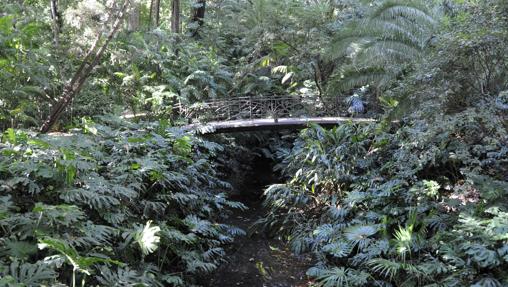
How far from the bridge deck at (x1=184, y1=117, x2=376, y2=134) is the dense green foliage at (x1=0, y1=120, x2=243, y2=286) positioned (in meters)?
2.05

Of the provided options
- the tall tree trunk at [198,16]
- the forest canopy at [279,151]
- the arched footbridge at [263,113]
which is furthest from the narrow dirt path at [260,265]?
the tall tree trunk at [198,16]

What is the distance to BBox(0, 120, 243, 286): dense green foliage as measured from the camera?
13.2 ft

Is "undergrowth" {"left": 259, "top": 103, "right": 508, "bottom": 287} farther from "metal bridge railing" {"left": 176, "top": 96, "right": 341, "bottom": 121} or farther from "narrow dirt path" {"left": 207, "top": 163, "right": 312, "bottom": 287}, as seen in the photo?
"metal bridge railing" {"left": 176, "top": 96, "right": 341, "bottom": 121}

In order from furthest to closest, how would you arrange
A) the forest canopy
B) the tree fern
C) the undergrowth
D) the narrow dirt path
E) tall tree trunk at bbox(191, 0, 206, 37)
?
tall tree trunk at bbox(191, 0, 206, 37) → the tree fern → the narrow dirt path → the undergrowth → the forest canopy

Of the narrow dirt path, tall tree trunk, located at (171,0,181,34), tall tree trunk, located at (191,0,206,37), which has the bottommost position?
the narrow dirt path

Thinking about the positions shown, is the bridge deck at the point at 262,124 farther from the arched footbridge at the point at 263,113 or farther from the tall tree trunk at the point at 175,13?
the tall tree trunk at the point at 175,13

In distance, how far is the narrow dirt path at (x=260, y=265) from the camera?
264 inches

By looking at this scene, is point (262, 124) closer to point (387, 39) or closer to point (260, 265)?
point (387, 39)

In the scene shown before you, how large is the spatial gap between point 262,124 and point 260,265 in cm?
419

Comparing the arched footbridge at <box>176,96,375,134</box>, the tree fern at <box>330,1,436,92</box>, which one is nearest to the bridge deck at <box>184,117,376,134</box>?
the arched footbridge at <box>176,96,375,134</box>

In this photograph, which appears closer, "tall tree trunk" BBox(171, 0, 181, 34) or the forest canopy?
the forest canopy

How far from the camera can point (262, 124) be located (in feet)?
34.8

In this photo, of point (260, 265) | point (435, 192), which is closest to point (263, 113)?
point (260, 265)

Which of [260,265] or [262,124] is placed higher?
[262,124]
